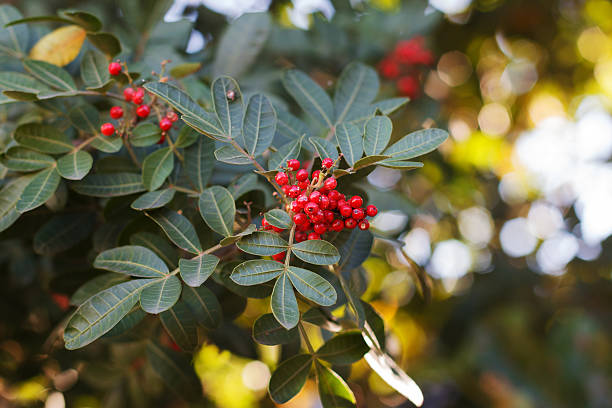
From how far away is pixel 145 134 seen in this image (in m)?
0.80

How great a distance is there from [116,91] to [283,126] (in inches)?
17.8

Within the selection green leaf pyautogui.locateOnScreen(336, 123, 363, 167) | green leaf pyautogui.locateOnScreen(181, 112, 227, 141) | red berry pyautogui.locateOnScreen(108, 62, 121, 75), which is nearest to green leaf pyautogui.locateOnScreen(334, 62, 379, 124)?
green leaf pyautogui.locateOnScreen(336, 123, 363, 167)

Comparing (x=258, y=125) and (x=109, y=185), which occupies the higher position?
(x=258, y=125)

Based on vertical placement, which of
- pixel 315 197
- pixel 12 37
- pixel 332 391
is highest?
pixel 315 197

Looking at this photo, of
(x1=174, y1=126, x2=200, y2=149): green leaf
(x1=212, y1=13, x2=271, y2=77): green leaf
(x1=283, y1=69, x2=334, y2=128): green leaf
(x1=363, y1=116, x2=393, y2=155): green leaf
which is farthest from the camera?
(x1=212, y1=13, x2=271, y2=77): green leaf

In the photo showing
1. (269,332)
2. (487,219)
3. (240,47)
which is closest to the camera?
(269,332)

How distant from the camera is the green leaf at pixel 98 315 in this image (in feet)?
1.97

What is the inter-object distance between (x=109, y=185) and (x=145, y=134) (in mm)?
106

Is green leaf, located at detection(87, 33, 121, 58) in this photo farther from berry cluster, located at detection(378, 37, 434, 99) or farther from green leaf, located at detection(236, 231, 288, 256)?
berry cluster, located at detection(378, 37, 434, 99)

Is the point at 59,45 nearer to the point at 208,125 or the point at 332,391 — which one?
the point at 208,125

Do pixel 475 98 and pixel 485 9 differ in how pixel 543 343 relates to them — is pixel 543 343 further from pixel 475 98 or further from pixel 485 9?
pixel 485 9

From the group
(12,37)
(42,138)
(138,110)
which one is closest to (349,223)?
(138,110)

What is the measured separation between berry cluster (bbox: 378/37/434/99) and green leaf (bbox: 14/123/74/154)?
3.83ft

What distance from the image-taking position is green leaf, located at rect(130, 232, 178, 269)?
0.79 meters
